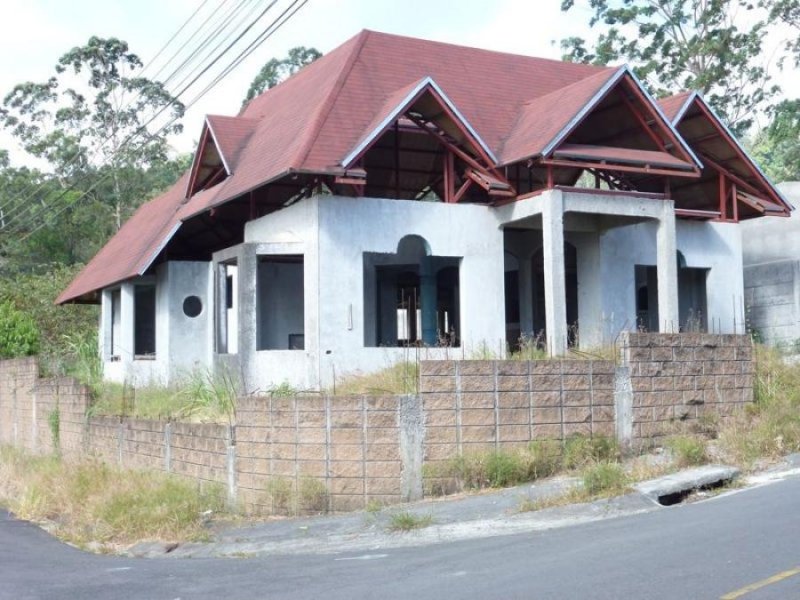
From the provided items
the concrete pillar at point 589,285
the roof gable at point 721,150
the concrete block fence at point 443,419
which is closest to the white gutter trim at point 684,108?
the roof gable at point 721,150

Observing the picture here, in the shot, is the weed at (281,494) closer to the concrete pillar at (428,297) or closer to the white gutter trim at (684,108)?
the concrete pillar at (428,297)

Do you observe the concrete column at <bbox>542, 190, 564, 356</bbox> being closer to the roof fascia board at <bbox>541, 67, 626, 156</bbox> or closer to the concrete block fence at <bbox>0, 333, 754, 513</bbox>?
the roof fascia board at <bbox>541, 67, 626, 156</bbox>

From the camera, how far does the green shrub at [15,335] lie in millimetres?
28469

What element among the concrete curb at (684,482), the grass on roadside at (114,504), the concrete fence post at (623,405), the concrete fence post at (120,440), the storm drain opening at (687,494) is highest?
the concrete fence post at (623,405)

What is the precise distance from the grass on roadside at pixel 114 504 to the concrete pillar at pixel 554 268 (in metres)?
6.80

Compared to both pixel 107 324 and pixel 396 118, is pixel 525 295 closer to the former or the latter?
pixel 396 118

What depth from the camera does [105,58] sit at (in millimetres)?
45938

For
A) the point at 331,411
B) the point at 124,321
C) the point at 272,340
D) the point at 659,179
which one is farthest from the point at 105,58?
the point at 331,411

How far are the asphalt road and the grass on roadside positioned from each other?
38.7 inches

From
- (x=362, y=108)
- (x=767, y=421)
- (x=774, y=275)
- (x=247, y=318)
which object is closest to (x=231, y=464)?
(x=247, y=318)

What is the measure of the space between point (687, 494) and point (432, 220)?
7928 mm

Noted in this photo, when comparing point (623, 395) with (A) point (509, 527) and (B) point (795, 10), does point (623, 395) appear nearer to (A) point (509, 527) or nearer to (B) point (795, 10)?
(A) point (509, 527)

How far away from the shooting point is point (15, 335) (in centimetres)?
2867

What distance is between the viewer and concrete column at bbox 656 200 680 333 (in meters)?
19.3
